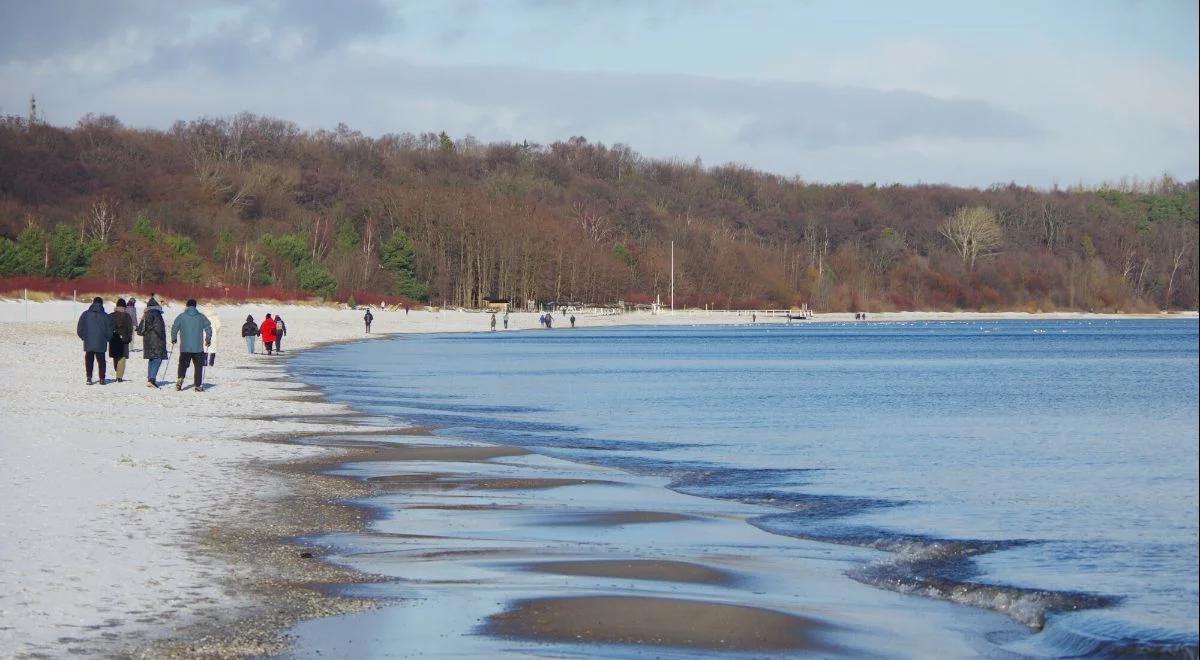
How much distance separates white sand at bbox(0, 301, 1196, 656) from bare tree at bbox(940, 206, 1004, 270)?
160079 mm

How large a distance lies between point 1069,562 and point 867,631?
3.77m

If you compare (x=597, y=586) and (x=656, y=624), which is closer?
(x=656, y=624)

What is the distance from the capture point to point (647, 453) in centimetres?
2066

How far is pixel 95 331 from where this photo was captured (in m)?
25.2

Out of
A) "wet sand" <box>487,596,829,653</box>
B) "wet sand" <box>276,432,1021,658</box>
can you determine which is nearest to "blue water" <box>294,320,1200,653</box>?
"wet sand" <box>276,432,1021,658</box>

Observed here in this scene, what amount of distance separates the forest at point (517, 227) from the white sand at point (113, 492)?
194 ft

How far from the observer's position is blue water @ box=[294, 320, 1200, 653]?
35.9ft

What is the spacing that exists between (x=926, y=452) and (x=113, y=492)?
43.2 feet

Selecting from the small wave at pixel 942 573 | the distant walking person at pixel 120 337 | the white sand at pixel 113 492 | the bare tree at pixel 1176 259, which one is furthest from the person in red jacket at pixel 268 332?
the small wave at pixel 942 573

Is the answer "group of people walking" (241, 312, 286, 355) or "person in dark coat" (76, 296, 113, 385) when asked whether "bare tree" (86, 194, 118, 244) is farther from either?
"person in dark coat" (76, 296, 113, 385)

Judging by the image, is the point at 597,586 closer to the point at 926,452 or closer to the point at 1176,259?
the point at 1176,259

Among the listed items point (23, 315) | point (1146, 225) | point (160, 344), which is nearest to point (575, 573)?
point (160, 344)

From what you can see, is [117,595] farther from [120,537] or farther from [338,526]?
[338,526]

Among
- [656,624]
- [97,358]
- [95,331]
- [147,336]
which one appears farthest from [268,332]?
[656,624]
